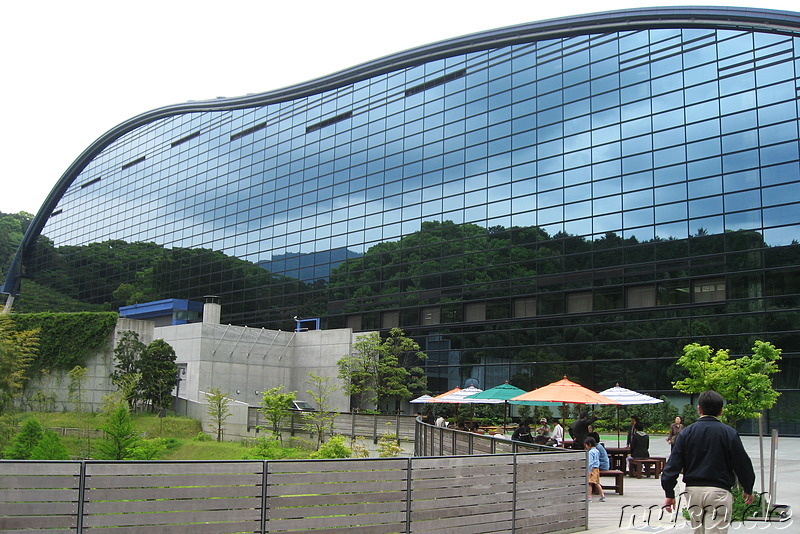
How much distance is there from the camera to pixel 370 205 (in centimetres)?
5331

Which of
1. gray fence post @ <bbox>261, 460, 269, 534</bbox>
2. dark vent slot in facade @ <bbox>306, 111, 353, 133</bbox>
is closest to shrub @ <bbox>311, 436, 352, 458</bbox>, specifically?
gray fence post @ <bbox>261, 460, 269, 534</bbox>

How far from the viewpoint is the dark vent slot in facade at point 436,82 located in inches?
1981

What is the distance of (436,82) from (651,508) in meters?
42.4

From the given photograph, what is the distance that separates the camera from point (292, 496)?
8.73 meters

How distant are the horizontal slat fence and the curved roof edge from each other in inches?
1274

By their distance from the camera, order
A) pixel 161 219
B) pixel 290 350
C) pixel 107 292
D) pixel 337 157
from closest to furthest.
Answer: pixel 290 350 → pixel 337 157 → pixel 161 219 → pixel 107 292

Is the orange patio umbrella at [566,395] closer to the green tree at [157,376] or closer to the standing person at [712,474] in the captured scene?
the standing person at [712,474]

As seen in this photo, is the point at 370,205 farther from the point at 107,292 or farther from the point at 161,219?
the point at 107,292

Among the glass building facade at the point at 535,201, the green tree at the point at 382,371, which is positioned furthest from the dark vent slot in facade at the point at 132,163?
the green tree at the point at 382,371

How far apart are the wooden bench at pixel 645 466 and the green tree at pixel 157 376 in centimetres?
2894

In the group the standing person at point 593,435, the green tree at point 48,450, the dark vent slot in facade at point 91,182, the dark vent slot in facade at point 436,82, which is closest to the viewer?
the standing person at point 593,435

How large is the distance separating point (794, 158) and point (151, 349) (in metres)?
34.7

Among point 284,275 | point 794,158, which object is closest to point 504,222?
point 794,158

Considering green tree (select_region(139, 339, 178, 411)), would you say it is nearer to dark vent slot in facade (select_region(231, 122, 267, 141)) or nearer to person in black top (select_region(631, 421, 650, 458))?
dark vent slot in facade (select_region(231, 122, 267, 141))
